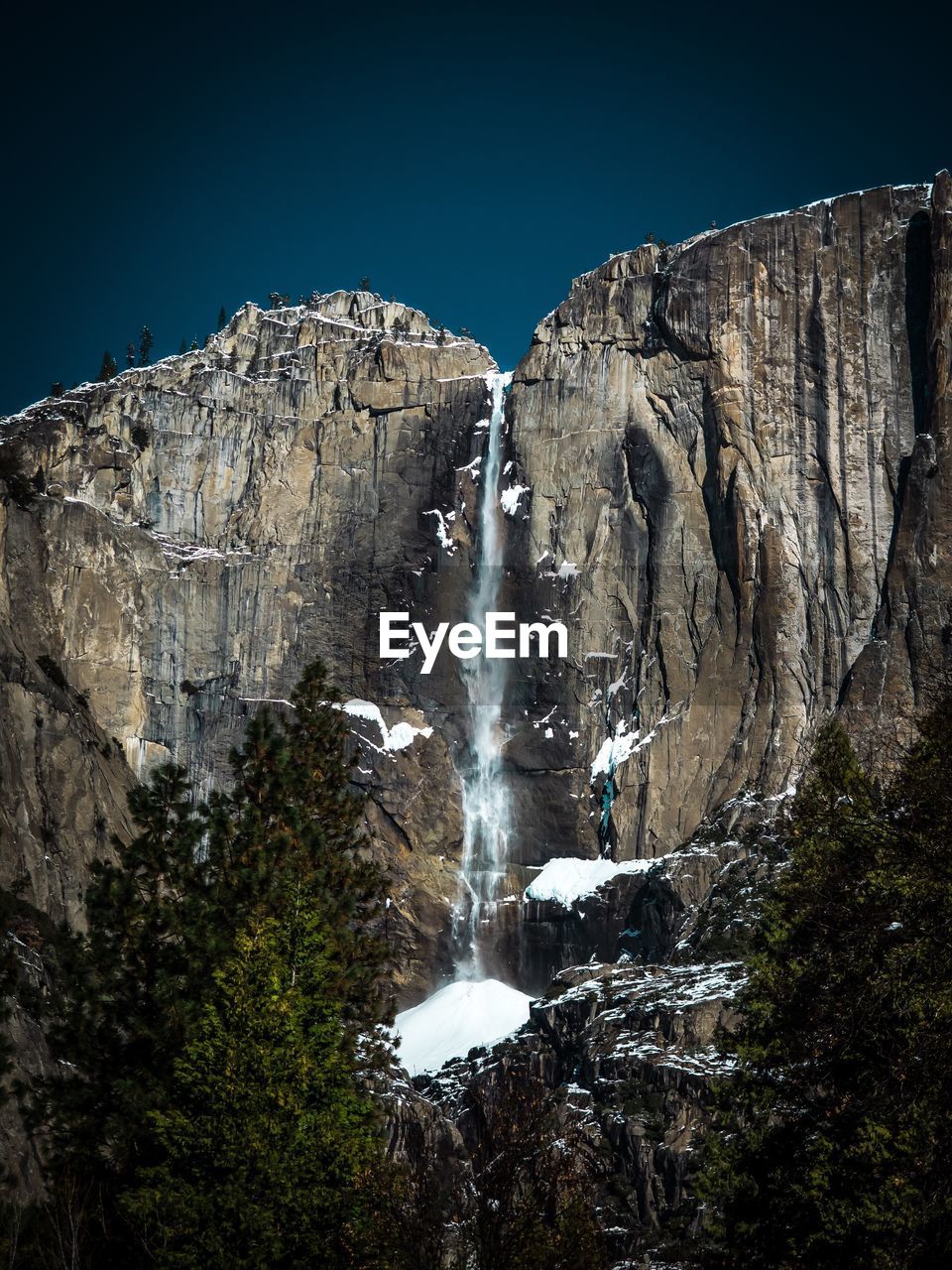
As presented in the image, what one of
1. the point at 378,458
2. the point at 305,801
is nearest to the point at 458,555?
the point at 378,458

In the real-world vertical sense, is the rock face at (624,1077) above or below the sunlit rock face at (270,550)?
below

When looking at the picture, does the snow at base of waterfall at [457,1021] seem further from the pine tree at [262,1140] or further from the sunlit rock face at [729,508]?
the pine tree at [262,1140]

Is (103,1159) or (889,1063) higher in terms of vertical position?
(889,1063)

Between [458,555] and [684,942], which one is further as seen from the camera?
[458,555]

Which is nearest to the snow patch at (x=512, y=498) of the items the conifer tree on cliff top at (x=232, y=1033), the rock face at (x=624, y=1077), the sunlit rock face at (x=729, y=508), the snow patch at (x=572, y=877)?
the sunlit rock face at (x=729, y=508)

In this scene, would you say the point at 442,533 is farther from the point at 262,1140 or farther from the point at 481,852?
the point at 262,1140

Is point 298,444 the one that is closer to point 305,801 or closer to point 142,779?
point 142,779
